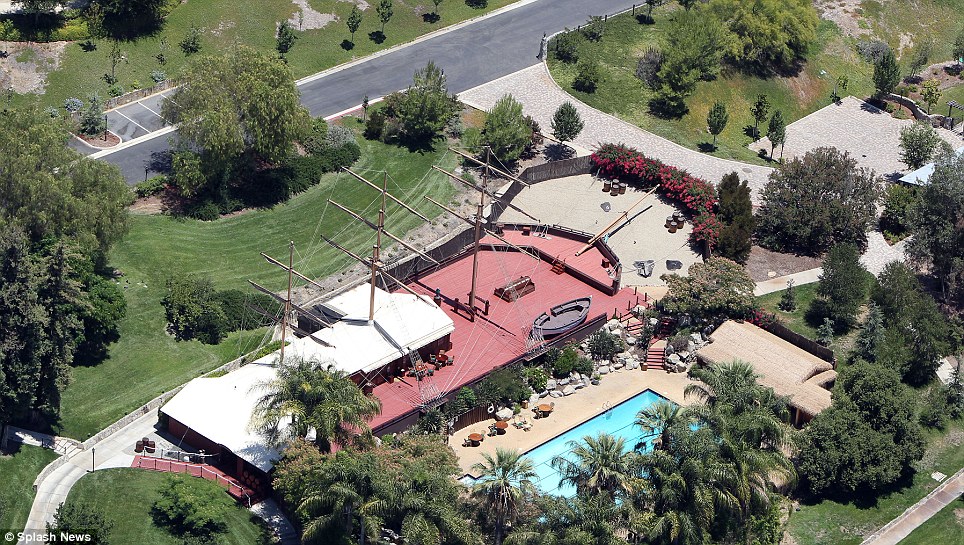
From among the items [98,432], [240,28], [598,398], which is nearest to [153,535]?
A: [98,432]

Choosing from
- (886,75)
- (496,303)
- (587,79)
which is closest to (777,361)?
(496,303)

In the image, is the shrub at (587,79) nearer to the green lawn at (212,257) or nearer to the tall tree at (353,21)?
the green lawn at (212,257)

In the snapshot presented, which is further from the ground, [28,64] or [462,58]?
[28,64]

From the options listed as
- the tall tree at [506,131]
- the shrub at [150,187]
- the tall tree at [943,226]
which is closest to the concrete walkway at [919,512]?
the tall tree at [943,226]

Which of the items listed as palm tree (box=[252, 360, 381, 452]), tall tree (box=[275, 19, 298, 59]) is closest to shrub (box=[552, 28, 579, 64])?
tall tree (box=[275, 19, 298, 59])

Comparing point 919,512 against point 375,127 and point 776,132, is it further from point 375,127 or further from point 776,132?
point 375,127
